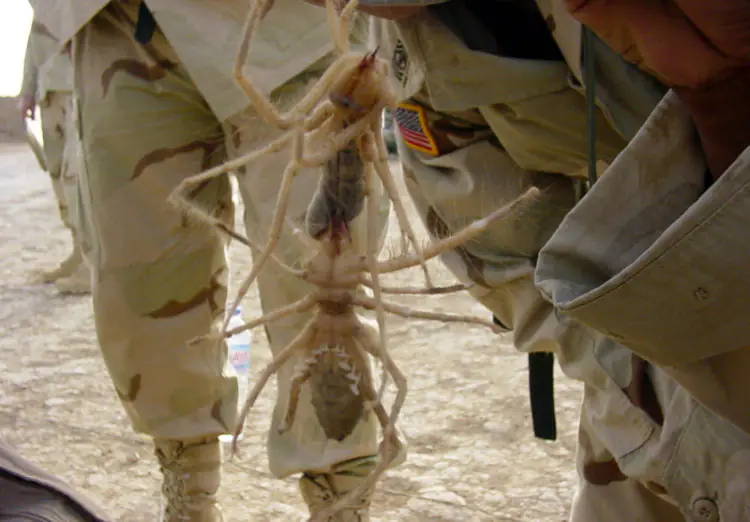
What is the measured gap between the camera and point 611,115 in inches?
45.9

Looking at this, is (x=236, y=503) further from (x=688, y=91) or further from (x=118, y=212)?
(x=688, y=91)

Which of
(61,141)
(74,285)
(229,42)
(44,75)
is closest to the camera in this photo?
(229,42)

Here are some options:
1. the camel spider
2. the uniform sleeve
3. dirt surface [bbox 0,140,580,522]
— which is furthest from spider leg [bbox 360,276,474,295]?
the uniform sleeve

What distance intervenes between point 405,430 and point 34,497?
199 cm

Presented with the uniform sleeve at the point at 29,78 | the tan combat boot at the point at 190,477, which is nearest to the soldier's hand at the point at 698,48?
the tan combat boot at the point at 190,477

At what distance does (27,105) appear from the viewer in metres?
3.60

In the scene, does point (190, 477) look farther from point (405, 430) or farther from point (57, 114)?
point (57, 114)

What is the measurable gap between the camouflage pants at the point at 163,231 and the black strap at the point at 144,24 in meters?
0.02

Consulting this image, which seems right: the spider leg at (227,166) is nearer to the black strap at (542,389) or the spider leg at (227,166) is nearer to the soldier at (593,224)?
the soldier at (593,224)

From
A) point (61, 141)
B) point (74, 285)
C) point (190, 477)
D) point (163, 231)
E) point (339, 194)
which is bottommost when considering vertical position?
point (190, 477)

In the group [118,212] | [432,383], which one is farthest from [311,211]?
[432,383]

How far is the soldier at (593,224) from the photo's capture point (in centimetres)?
92

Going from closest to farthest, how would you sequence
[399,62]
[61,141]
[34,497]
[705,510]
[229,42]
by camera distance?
1. [34,497]
2. [705,510]
3. [399,62]
4. [229,42]
5. [61,141]

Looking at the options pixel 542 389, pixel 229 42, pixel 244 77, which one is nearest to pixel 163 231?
pixel 229 42
